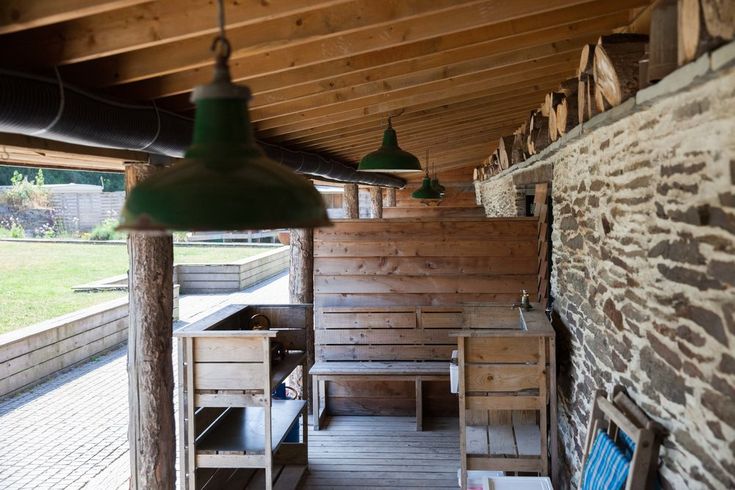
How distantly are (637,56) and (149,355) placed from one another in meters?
4.00

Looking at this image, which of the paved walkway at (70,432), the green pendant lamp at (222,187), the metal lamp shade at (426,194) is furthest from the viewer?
the metal lamp shade at (426,194)

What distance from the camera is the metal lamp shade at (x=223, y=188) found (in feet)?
4.57

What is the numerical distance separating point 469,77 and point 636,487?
3668mm

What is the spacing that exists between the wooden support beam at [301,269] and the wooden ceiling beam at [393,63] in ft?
12.8

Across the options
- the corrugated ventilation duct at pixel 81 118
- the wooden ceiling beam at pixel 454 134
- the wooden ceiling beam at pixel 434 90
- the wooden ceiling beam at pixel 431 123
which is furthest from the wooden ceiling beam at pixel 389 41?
the wooden ceiling beam at pixel 454 134

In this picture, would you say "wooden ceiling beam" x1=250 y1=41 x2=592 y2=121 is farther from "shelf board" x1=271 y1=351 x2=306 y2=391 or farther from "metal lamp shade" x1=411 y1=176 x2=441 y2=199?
"metal lamp shade" x1=411 y1=176 x2=441 y2=199

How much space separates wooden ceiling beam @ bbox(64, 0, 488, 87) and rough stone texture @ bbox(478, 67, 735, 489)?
4.24 feet

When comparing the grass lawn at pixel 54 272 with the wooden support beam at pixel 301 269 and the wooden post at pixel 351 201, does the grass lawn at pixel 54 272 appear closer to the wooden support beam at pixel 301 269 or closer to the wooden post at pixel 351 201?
the wooden post at pixel 351 201

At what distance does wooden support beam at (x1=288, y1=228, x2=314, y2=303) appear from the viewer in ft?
28.9

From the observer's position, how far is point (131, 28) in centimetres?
320

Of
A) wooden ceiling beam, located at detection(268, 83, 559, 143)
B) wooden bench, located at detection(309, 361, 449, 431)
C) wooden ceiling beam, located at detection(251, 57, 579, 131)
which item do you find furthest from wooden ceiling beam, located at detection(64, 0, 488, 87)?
wooden bench, located at detection(309, 361, 449, 431)

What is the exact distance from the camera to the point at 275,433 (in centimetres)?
580

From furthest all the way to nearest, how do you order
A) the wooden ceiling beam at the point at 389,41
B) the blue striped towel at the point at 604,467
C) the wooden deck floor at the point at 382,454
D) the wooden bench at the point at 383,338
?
the wooden bench at the point at 383,338, the wooden deck floor at the point at 382,454, the wooden ceiling beam at the point at 389,41, the blue striped towel at the point at 604,467

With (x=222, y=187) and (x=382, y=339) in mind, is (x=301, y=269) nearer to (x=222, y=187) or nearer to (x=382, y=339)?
(x=382, y=339)
